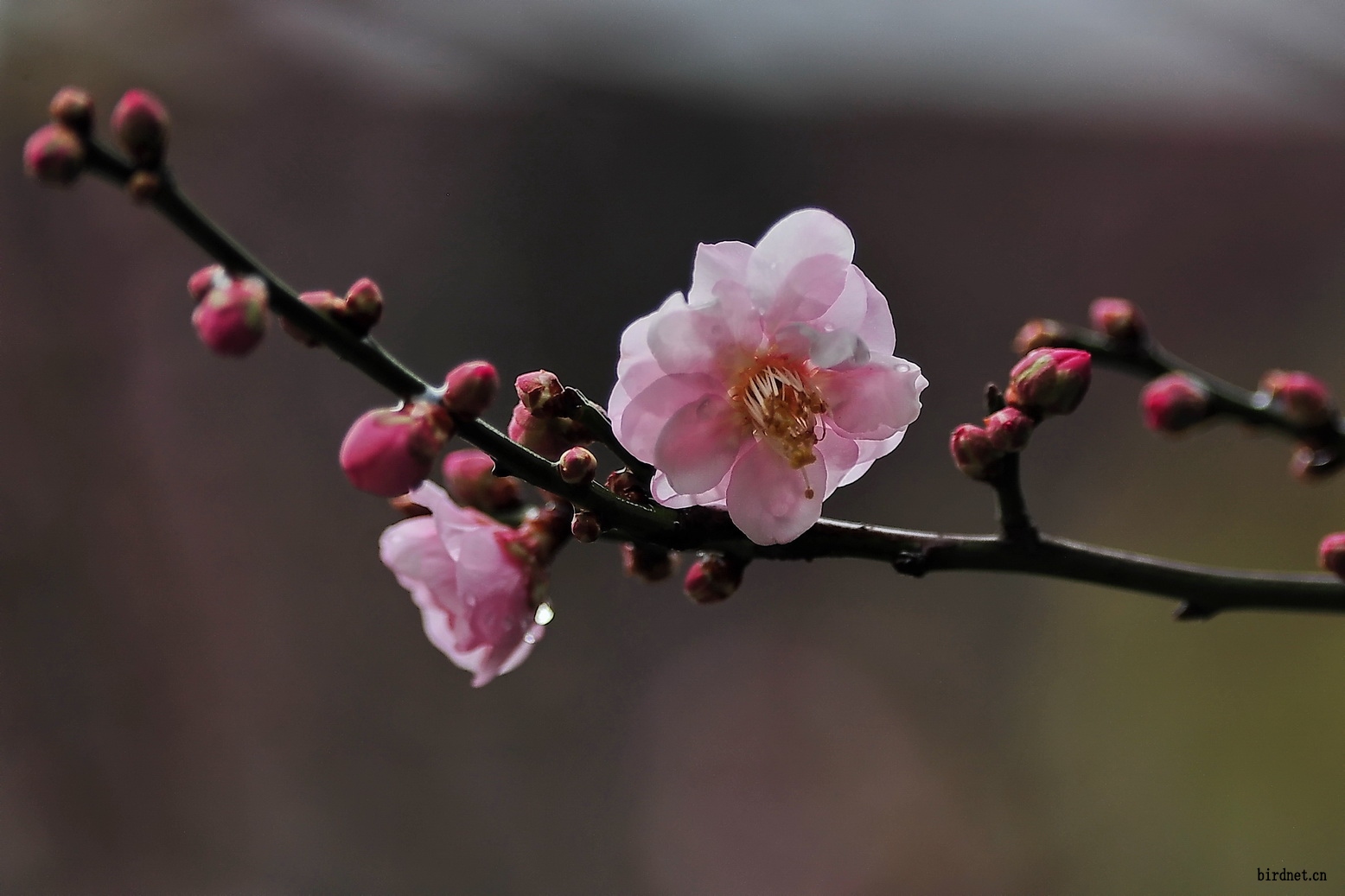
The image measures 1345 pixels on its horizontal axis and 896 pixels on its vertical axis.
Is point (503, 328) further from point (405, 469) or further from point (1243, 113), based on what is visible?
point (1243, 113)

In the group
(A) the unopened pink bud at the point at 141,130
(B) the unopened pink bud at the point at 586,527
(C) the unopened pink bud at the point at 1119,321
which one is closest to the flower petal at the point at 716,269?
(B) the unopened pink bud at the point at 586,527

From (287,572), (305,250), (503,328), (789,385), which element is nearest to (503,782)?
(287,572)

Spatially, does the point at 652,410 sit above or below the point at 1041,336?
below

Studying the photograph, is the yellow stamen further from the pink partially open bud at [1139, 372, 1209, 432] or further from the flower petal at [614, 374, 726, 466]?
the pink partially open bud at [1139, 372, 1209, 432]

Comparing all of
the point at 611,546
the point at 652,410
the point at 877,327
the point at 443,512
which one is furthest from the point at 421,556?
the point at 611,546

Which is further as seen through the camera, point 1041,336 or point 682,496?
point 1041,336

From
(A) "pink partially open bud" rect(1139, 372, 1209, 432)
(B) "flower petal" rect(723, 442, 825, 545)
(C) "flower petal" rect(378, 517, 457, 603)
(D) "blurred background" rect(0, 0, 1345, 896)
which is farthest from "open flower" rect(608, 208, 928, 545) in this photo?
(D) "blurred background" rect(0, 0, 1345, 896)

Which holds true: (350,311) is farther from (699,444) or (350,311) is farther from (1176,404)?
(1176,404)
